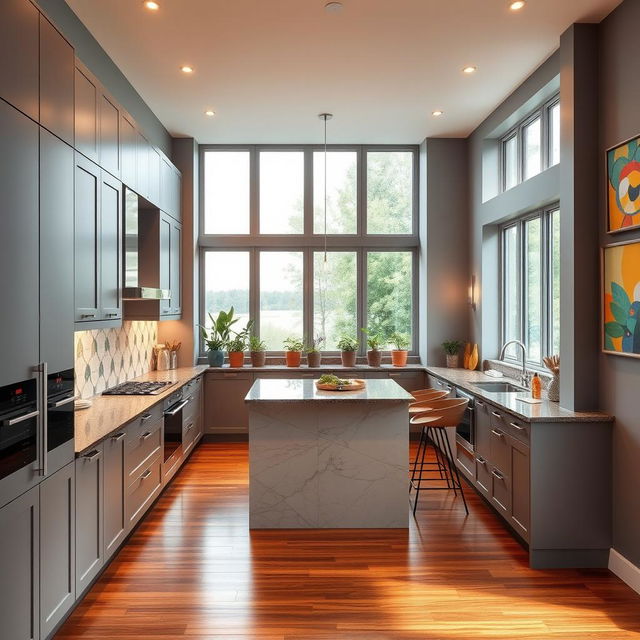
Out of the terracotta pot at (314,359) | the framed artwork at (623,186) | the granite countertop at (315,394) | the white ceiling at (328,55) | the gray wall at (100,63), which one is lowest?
the granite countertop at (315,394)

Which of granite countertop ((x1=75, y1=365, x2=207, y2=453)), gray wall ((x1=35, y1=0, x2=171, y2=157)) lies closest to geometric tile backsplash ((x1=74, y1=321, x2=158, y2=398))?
granite countertop ((x1=75, y1=365, x2=207, y2=453))

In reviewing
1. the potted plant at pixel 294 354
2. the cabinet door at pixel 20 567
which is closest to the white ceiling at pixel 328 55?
the potted plant at pixel 294 354

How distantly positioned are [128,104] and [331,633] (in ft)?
14.5

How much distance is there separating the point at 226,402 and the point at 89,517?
3.59 m

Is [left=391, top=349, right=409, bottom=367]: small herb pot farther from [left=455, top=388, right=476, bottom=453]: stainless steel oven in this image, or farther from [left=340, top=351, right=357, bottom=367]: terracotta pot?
[left=455, top=388, right=476, bottom=453]: stainless steel oven

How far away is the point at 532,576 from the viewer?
336 cm

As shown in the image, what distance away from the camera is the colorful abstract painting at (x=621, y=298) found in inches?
128

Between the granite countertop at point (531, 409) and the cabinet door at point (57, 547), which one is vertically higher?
the granite countertop at point (531, 409)

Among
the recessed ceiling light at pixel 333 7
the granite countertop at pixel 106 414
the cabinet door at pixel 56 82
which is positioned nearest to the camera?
the cabinet door at pixel 56 82

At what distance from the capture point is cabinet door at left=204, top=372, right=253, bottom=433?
6.57 metres

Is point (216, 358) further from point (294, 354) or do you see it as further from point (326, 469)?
point (326, 469)

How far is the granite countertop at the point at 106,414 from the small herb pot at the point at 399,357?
266 centimetres

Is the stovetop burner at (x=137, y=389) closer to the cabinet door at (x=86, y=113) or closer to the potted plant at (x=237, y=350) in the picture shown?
the potted plant at (x=237, y=350)

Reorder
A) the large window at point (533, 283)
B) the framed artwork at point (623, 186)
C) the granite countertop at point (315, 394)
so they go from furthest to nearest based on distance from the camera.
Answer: the large window at point (533, 283), the granite countertop at point (315, 394), the framed artwork at point (623, 186)
